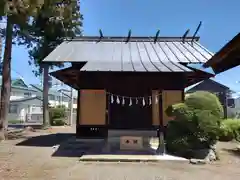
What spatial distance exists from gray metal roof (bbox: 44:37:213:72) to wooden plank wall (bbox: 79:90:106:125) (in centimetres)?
144

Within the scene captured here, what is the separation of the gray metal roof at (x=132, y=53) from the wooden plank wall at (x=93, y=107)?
1.44 m

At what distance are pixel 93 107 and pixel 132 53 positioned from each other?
3590mm

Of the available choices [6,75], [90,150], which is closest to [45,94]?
[6,75]

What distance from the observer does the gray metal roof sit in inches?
418

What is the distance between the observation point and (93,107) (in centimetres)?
1170

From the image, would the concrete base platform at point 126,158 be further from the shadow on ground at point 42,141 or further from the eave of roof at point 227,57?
the eave of roof at point 227,57

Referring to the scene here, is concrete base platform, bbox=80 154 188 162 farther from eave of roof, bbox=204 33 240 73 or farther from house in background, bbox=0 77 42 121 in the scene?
house in background, bbox=0 77 42 121

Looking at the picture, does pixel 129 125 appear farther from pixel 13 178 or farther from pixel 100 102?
pixel 13 178

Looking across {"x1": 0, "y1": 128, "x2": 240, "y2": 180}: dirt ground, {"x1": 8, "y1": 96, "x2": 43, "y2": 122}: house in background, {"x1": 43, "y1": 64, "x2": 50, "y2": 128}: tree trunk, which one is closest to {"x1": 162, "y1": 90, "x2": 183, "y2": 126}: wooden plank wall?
{"x1": 0, "y1": 128, "x2": 240, "y2": 180}: dirt ground

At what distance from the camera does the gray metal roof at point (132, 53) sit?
1062cm

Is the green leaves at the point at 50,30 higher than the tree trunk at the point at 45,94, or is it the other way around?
the green leaves at the point at 50,30

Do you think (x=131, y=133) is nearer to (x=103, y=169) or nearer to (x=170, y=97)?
(x=170, y=97)

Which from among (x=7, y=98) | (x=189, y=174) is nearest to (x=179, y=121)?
(x=189, y=174)

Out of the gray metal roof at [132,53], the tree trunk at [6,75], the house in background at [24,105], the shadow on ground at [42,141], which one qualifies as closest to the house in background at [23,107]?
the house in background at [24,105]
